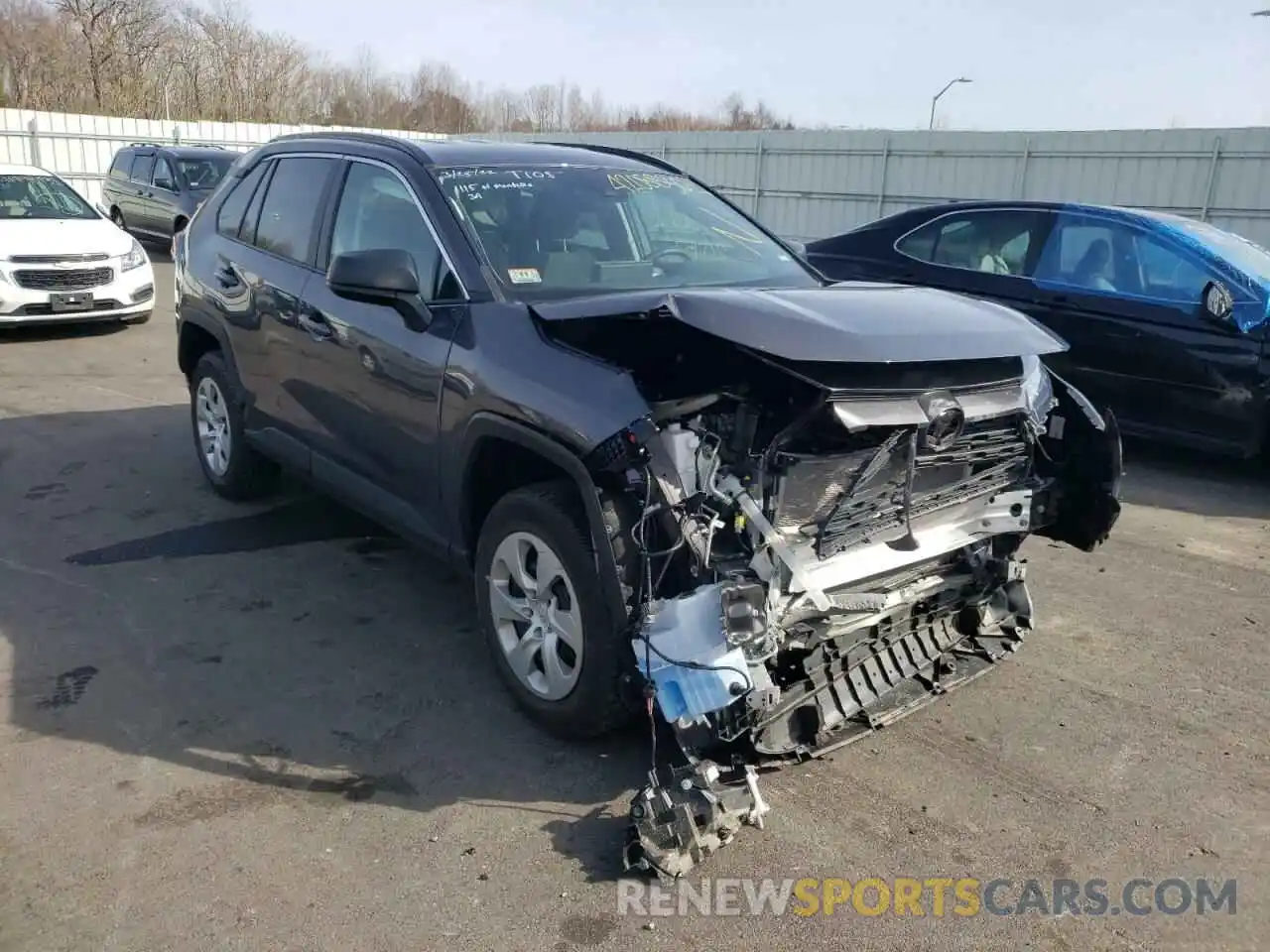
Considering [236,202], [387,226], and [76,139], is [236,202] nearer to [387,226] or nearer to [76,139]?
[387,226]

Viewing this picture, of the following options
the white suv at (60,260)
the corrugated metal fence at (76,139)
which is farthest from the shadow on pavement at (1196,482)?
the corrugated metal fence at (76,139)

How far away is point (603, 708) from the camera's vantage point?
3324mm

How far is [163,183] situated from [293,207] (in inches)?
568

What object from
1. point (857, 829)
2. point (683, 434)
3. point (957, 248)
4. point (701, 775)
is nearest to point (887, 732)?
point (857, 829)

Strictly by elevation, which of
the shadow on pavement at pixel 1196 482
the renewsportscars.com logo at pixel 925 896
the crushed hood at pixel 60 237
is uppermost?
the crushed hood at pixel 60 237

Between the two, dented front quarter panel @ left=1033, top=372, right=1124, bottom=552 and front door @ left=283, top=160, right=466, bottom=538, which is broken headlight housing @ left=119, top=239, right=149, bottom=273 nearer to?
front door @ left=283, top=160, right=466, bottom=538

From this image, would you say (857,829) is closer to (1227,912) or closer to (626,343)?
(1227,912)

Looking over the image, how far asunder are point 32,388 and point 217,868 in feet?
23.5

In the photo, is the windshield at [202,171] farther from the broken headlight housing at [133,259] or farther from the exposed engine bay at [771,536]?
the exposed engine bay at [771,536]

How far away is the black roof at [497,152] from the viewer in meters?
4.34

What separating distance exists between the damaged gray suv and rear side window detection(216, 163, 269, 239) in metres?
0.90

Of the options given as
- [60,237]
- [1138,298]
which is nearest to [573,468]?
[1138,298]

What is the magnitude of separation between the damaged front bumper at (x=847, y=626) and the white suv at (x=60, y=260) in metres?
9.78

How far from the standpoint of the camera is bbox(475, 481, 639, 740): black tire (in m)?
3.15
